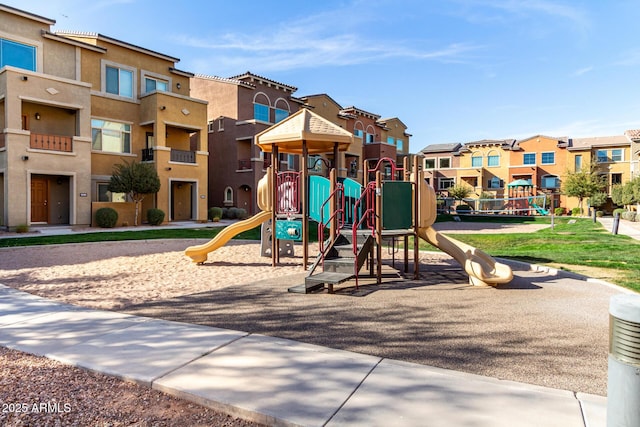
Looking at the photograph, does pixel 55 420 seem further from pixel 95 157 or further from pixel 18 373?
pixel 95 157

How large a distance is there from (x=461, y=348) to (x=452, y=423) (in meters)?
1.95

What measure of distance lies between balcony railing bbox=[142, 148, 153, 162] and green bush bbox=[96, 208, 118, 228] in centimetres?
494

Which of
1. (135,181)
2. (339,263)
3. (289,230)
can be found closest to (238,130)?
(135,181)

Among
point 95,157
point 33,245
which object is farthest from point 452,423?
point 95,157

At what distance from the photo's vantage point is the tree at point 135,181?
24.5 m

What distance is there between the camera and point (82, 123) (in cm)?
2412

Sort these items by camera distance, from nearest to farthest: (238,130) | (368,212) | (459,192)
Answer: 1. (368,212)
2. (238,130)
3. (459,192)

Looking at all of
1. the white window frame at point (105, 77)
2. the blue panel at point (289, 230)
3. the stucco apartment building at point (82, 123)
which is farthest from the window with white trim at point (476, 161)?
the blue panel at point (289, 230)

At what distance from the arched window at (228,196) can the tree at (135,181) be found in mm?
9712

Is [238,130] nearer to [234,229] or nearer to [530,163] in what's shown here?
[234,229]

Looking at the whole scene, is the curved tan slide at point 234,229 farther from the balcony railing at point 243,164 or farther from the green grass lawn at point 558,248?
the balcony railing at point 243,164

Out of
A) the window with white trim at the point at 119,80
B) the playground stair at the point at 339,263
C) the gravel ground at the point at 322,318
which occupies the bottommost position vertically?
the gravel ground at the point at 322,318

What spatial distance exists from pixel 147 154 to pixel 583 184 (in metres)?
46.4

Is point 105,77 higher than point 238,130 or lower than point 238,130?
higher
